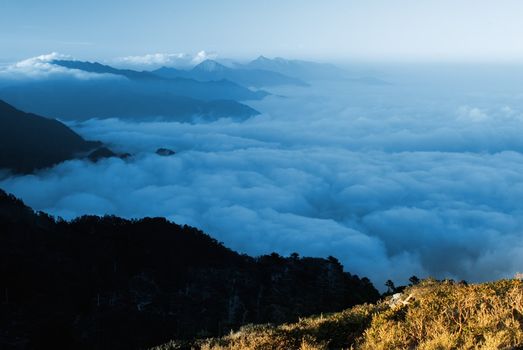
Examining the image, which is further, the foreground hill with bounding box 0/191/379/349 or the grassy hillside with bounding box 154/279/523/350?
the foreground hill with bounding box 0/191/379/349

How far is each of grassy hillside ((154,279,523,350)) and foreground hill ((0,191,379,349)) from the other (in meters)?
34.1

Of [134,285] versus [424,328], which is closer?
[424,328]

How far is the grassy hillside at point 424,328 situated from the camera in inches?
369

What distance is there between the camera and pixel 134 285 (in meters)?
72.8

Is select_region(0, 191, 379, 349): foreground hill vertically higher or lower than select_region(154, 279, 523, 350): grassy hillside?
lower

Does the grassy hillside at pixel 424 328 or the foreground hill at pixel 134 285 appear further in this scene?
the foreground hill at pixel 134 285

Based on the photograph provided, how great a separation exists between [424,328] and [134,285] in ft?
223

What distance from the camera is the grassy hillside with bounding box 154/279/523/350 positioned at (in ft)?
30.7

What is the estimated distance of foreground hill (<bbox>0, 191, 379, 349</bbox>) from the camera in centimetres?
5244

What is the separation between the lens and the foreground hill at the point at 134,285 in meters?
52.4

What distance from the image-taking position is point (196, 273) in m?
82.7

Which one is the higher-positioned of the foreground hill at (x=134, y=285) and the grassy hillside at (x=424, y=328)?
the grassy hillside at (x=424, y=328)

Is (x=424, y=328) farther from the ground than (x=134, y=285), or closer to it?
farther from the ground

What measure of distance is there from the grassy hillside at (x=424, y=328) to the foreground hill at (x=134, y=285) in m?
34.1
